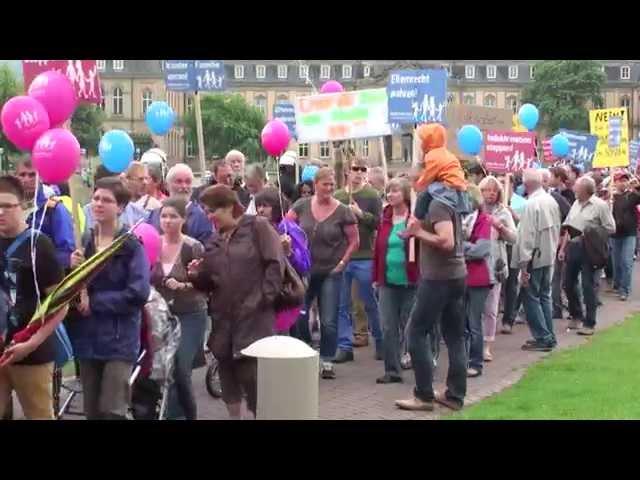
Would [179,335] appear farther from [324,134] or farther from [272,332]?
[324,134]

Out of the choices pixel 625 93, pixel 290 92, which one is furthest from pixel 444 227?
pixel 625 93

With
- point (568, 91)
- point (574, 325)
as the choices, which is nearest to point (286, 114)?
point (574, 325)

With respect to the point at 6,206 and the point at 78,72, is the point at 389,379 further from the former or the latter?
the point at 6,206

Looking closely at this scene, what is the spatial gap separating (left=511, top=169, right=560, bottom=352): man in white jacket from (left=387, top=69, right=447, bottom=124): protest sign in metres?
1.74

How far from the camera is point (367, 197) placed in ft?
35.0

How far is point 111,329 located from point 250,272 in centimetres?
105

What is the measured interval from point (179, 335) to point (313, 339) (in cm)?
489

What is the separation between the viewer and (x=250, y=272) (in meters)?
6.43

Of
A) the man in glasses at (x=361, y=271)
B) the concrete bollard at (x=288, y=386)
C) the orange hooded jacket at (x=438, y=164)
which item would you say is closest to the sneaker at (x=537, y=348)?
the man in glasses at (x=361, y=271)

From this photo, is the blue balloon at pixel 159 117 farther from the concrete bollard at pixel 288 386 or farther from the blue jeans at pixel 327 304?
the concrete bollard at pixel 288 386

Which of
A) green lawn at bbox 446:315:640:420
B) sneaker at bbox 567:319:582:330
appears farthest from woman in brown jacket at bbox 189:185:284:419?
sneaker at bbox 567:319:582:330

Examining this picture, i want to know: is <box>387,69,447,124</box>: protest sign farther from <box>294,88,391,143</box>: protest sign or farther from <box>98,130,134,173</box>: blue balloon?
<box>98,130,134,173</box>: blue balloon

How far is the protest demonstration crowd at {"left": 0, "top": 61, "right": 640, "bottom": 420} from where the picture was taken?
571 cm
